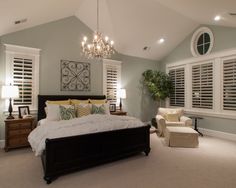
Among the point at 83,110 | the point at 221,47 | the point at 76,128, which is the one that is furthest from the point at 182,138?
the point at 221,47

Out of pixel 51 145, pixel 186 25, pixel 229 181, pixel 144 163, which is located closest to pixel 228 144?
pixel 229 181

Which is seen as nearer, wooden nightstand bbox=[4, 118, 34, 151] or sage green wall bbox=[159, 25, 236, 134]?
wooden nightstand bbox=[4, 118, 34, 151]

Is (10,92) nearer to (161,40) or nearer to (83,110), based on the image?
(83,110)

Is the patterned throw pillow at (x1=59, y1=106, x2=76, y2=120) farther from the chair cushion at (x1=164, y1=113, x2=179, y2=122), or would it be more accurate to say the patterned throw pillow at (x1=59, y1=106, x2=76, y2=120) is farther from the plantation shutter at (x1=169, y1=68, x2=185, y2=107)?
the plantation shutter at (x1=169, y1=68, x2=185, y2=107)

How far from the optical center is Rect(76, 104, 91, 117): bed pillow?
178 inches

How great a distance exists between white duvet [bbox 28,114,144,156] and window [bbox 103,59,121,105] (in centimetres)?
245

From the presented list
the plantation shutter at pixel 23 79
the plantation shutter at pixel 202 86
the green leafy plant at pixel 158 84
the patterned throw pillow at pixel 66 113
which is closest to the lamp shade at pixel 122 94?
the green leafy plant at pixel 158 84

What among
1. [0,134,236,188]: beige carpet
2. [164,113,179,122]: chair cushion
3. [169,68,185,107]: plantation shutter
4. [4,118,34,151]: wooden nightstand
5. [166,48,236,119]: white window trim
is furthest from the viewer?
[169,68,185,107]: plantation shutter

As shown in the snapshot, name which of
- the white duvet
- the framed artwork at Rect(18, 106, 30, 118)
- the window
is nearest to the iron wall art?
the window

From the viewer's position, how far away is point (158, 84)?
6.76 meters

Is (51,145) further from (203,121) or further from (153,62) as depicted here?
(153,62)

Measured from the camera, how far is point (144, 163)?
343 centimetres

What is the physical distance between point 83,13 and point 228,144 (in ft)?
18.9

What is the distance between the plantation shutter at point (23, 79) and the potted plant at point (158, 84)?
426 cm
